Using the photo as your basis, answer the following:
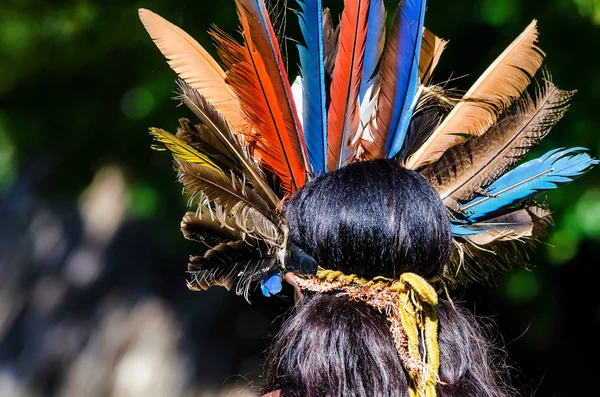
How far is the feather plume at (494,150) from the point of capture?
153cm

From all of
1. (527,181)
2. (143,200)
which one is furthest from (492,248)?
(143,200)

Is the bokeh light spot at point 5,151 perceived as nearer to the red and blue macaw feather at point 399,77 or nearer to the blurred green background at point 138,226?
the blurred green background at point 138,226

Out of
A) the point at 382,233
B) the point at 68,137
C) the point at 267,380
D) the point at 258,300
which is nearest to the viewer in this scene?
the point at 382,233

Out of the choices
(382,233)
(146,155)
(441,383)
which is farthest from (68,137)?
(441,383)

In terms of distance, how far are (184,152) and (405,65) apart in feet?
1.90

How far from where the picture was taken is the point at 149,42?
2377 millimetres

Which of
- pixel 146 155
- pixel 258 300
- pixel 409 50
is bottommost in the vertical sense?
pixel 258 300

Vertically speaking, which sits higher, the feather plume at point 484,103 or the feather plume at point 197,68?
the feather plume at point 197,68

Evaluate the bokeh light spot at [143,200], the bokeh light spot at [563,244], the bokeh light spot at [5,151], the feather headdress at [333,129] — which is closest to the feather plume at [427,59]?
the feather headdress at [333,129]

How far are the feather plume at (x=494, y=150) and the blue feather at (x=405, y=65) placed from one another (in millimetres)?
154

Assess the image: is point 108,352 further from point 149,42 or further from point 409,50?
point 409,50

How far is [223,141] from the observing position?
147 centimetres

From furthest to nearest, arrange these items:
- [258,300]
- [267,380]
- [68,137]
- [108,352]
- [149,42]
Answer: [108,352] < [258,300] < [68,137] < [149,42] < [267,380]

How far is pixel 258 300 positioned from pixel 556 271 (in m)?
1.51
